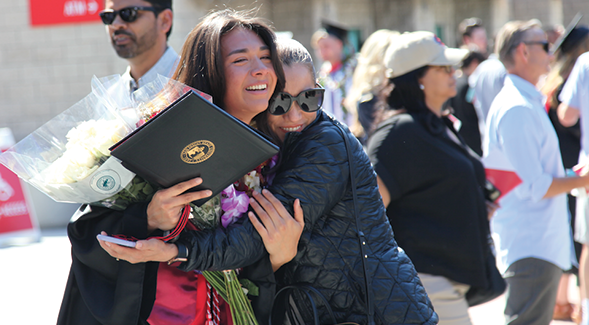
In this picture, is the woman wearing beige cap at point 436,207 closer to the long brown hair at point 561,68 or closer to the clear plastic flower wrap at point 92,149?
the clear plastic flower wrap at point 92,149

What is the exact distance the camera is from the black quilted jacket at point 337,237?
1.74 metres

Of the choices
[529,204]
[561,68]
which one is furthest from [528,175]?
[561,68]

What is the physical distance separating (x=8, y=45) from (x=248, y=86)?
8895 mm

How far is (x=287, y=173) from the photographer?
176 centimetres

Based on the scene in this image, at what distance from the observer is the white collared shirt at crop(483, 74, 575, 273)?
320cm

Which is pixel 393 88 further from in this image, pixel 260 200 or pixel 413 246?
pixel 260 200

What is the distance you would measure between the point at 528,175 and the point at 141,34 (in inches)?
101

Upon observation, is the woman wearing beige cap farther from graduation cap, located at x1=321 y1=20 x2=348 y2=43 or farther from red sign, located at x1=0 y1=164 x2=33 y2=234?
red sign, located at x1=0 y1=164 x2=33 y2=234

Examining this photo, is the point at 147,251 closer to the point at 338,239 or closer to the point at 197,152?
the point at 197,152

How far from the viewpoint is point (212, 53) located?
70.8 inches

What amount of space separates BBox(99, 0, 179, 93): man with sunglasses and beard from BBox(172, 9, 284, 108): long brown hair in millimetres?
1290

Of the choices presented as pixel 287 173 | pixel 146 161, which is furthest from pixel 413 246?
pixel 146 161

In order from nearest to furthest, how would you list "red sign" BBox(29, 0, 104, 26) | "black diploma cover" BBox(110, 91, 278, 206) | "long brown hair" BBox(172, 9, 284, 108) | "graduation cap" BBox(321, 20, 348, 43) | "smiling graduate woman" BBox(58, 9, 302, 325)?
"black diploma cover" BBox(110, 91, 278, 206), "smiling graduate woman" BBox(58, 9, 302, 325), "long brown hair" BBox(172, 9, 284, 108), "graduation cap" BBox(321, 20, 348, 43), "red sign" BBox(29, 0, 104, 26)

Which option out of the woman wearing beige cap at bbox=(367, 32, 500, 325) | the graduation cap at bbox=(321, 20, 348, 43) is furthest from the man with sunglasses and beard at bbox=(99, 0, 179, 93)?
the graduation cap at bbox=(321, 20, 348, 43)
